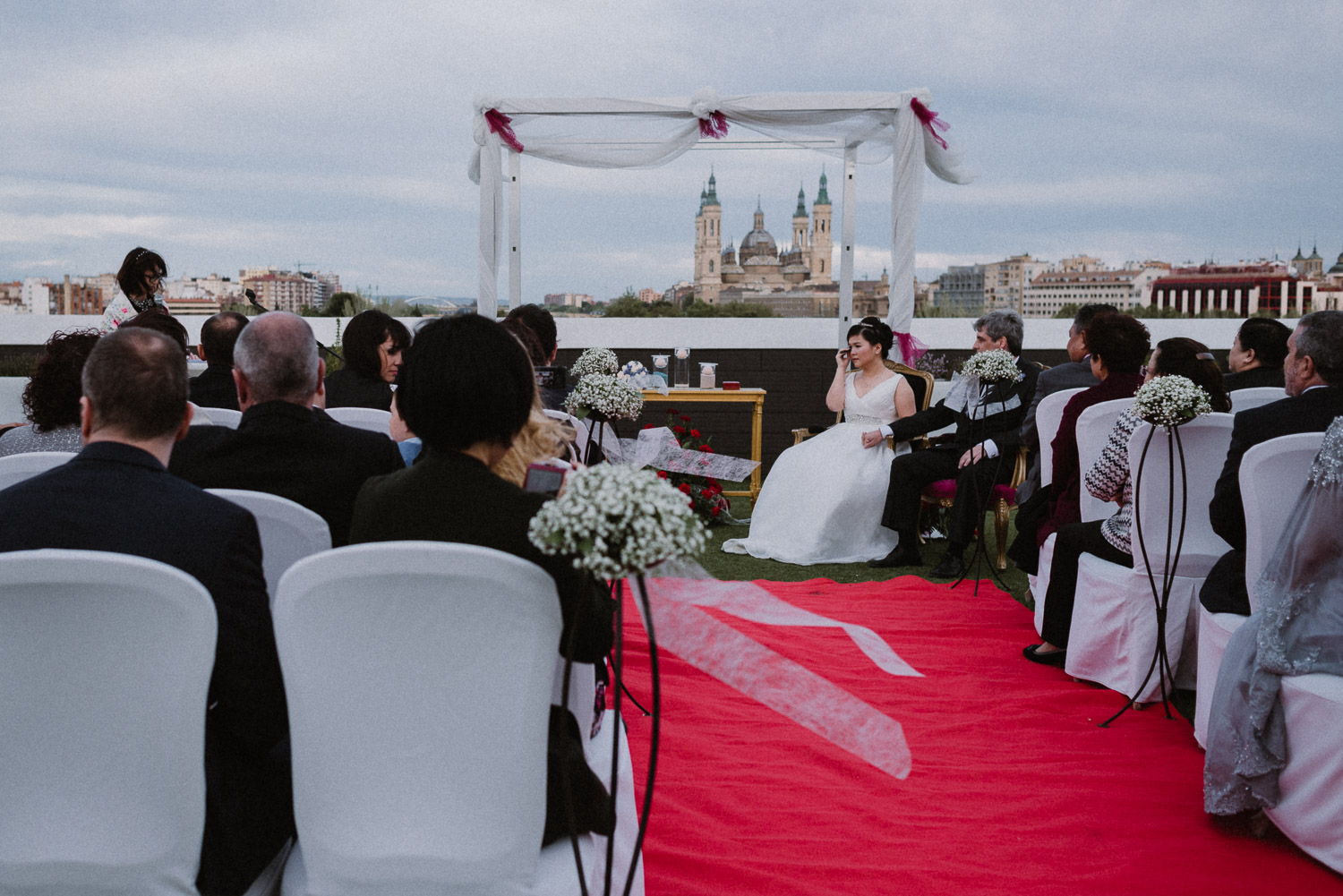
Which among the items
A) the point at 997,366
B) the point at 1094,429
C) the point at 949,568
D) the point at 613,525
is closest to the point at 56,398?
the point at 613,525

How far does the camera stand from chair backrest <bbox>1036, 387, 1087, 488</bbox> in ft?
14.0

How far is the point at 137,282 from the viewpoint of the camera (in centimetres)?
499

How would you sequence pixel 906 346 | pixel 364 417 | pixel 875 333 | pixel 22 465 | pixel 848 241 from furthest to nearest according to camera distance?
pixel 848 241, pixel 906 346, pixel 875 333, pixel 364 417, pixel 22 465

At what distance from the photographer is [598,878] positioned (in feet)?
5.24

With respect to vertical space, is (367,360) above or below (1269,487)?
above

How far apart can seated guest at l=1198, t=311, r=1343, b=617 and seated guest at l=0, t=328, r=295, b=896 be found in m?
2.49

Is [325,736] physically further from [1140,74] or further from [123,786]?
[1140,74]

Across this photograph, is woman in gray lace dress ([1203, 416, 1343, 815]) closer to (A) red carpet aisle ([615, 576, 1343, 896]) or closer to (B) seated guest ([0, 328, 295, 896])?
(A) red carpet aisle ([615, 576, 1343, 896])

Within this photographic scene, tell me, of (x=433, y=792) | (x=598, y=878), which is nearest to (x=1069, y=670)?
(x=598, y=878)

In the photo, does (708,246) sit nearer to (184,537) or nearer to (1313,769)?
(1313,769)

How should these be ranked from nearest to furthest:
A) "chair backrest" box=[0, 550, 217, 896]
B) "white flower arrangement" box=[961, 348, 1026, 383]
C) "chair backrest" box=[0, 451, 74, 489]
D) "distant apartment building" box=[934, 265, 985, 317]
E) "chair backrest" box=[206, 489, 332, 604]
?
1. "chair backrest" box=[0, 550, 217, 896]
2. "chair backrest" box=[206, 489, 332, 604]
3. "chair backrest" box=[0, 451, 74, 489]
4. "white flower arrangement" box=[961, 348, 1026, 383]
5. "distant apartment building" box=[934, 265, 985, 317]

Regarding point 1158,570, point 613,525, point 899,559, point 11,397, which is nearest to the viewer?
point 613,525

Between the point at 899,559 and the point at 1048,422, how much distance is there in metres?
1.54

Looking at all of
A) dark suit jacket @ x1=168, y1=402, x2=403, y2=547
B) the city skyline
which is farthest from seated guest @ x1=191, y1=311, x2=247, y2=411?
the city skyline
